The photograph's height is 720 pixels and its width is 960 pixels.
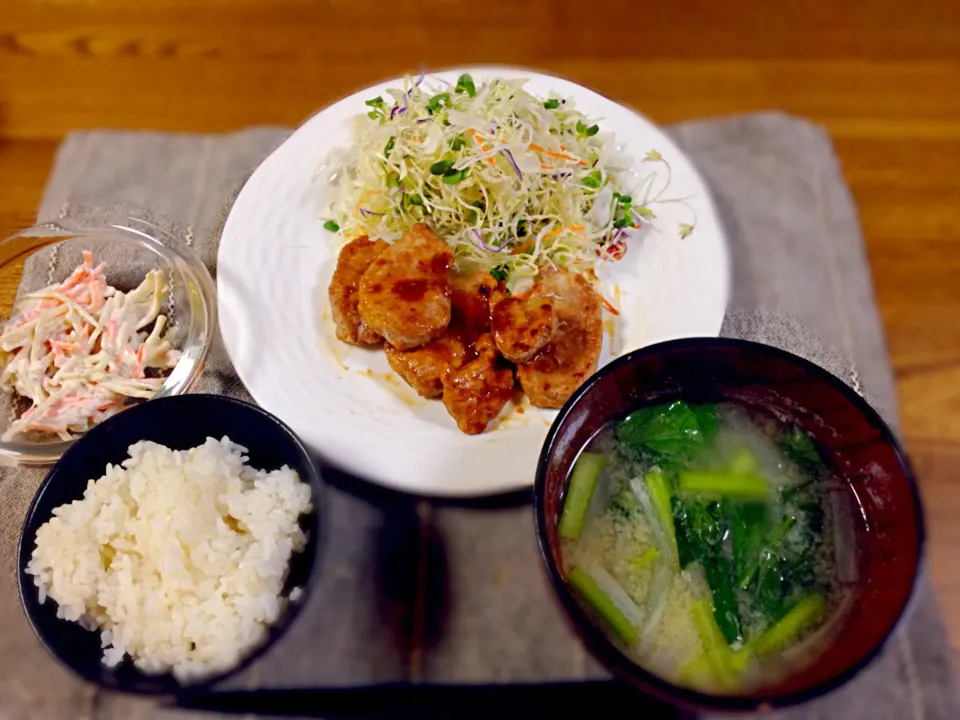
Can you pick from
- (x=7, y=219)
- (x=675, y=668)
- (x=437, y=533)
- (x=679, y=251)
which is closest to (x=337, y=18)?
(x=7, y=219)

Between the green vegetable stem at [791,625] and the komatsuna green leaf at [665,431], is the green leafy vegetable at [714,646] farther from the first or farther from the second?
the komatsuna green leaf at [665,431]

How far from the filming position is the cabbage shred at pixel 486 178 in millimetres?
2066

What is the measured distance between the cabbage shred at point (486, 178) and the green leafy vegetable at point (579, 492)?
79cm

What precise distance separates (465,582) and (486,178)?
111cm

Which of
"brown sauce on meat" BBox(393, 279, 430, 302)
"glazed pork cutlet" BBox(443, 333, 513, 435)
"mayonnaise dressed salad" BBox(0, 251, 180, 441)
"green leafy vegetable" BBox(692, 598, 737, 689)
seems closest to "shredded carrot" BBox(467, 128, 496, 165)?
"brown sauce on meat" BBox(393, 279, 430, 302)

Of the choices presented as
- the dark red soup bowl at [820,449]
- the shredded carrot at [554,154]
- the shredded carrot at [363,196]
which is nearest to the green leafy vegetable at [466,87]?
the shredded carrot at [554,154]

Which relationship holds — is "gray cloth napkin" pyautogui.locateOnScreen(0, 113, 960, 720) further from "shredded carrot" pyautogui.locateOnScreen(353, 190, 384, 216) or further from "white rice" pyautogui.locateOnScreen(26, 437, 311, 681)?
"shredded carrot" pyautogui.locateOnScreen(353, 190, 384, 216)

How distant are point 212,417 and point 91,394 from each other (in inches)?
14.5

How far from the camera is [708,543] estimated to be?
1352mm

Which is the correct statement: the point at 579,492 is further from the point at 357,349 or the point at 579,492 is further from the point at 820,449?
the point at 357,349

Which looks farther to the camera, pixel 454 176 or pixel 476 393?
pixel 454 176

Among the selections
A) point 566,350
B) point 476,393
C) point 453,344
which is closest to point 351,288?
point 453,344

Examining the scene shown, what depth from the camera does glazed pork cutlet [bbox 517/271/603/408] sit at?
1756 millimetres

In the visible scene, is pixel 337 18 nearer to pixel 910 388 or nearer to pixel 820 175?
pixel 820 175
